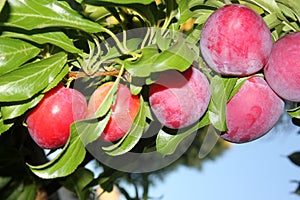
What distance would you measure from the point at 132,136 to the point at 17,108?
0.12 metres

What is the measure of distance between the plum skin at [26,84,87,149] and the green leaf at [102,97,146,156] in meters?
0.05

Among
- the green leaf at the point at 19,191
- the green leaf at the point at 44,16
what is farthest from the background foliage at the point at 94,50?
the green leaf at the point at 19,191

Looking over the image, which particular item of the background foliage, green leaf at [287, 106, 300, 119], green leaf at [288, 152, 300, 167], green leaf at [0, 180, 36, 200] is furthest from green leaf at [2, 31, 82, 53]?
green leaf at [288, 152, 300, 167]

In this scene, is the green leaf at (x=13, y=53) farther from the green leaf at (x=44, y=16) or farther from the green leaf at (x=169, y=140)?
the green leaf at (x=169, y=140)

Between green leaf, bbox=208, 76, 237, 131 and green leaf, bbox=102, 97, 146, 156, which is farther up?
green leaf, bbox=208, 76, 237, 131

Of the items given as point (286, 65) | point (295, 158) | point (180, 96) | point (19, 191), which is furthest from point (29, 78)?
point (295, 158)

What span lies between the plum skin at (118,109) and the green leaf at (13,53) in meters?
0.07

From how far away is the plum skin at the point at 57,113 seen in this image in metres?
0.52

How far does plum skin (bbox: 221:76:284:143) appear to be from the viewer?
21.3 inches

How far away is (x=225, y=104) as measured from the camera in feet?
1.70

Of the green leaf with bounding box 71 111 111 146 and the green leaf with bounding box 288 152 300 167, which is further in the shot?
the green leaf with bounding box 288 152 300 167

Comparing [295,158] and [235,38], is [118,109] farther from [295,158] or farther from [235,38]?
[295,158]

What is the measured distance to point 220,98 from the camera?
0.52 m

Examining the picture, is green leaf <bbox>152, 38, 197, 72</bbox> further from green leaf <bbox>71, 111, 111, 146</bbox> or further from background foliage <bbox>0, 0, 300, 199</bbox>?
green leaf <bbox>71, 111, 111, 146</bbox>
